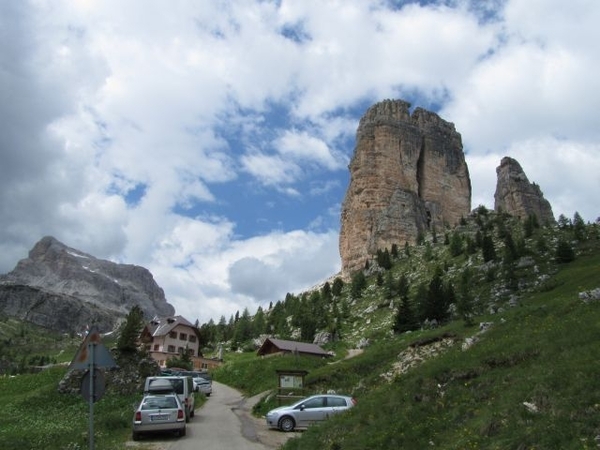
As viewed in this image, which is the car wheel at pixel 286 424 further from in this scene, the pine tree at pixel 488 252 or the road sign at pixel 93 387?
the pine tree at pixel 488 252

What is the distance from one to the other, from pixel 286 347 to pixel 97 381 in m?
47.1

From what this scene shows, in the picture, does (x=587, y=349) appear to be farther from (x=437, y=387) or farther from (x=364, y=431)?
(x=364, y=431)

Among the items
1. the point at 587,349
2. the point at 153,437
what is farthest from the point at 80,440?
the point at 587,349

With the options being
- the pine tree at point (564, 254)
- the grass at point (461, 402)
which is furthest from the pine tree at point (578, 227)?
the grass at point (461, 402)

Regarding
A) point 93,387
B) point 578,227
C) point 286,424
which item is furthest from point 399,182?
point 93,387

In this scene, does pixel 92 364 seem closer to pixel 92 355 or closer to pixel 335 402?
pixel 92 355

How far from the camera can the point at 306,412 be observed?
81.7ft

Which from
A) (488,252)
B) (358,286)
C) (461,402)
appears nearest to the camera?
(461,402)

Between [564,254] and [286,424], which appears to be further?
[564,254]

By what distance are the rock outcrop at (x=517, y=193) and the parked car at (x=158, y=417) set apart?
447ft

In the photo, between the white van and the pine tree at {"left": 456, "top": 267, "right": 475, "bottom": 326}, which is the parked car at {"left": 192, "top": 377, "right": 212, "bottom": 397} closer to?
the white van

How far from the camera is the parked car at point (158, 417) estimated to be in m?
20.3

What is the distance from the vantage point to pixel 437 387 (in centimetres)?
1725

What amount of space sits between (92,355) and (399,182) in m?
138
